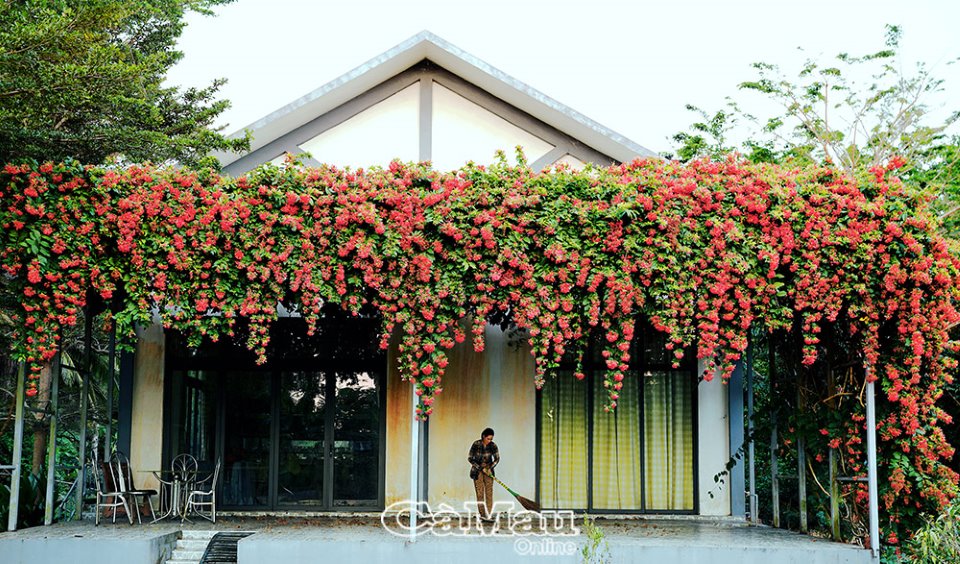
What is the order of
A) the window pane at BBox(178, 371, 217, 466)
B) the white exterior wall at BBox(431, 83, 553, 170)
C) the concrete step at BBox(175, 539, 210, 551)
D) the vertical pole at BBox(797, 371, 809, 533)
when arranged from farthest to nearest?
the white exterior wall at BBox(431, 83, 553, 170) → the window pane at BBox(178, 371, 217, 466) → the vertical pole at BBox(797, 371, 809, 533) → the concrete step at BBox(175, 539, 210, 551)

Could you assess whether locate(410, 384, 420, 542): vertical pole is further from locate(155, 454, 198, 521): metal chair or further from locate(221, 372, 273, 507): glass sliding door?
locate(221, 372, 273, 507): glass sliding door

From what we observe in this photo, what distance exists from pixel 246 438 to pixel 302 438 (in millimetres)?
741

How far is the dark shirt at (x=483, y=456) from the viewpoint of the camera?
11.2 metres

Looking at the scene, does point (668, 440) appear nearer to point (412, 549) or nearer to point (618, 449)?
point (618, 449)

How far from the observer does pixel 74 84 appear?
9.19 m

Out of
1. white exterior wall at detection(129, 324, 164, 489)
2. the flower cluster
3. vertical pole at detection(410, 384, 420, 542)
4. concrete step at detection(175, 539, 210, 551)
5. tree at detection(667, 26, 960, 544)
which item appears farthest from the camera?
tree at detection(667, 26, 960, 544)

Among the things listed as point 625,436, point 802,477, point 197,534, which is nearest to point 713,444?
point 625,436

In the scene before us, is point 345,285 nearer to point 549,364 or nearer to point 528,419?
point 549,364

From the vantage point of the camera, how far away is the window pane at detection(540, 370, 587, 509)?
12.3 meters

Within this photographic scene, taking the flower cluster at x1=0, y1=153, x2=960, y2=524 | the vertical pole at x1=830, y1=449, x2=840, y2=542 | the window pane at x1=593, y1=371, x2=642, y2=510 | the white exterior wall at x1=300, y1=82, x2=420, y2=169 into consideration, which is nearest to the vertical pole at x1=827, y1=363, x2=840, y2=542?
the vertical pole at x1=830, y1=449, x2=840, y2=542

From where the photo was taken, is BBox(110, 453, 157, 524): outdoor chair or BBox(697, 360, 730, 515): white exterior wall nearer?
BBox(110, 453, 157, 524): outdoor chair

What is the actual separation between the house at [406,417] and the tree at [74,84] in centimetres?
186

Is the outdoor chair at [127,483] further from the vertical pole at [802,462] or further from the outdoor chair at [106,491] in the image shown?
the vertical pole at [802,462]

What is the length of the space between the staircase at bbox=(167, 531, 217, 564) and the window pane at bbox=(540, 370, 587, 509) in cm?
433
